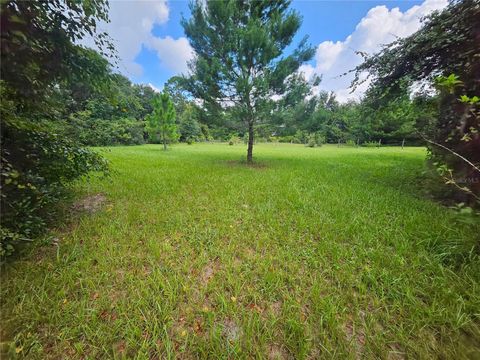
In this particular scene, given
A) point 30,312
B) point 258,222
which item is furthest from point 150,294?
point 258,222

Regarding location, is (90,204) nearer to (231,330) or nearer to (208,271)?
(208,271)

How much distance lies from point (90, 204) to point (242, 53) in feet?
22.8

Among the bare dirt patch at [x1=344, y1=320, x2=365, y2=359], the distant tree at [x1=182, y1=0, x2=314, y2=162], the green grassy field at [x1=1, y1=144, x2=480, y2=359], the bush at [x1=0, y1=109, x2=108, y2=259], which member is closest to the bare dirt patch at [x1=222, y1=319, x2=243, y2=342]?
the green grassy field at [x1=1, y1=144, x2=480, y2=359]

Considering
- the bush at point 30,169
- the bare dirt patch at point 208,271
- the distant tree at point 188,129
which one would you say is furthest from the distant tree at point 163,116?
the bare dirt patch at point 208,271

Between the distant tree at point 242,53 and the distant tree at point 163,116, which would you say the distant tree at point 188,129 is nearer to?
the distant tree at point 163,116

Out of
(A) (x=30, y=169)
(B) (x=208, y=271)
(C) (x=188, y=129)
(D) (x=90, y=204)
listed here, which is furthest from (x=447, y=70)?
(C) (x=188, y=129)

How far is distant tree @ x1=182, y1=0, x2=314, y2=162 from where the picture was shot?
6.77 m

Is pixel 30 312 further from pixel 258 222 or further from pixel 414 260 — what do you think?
pixel 414 260

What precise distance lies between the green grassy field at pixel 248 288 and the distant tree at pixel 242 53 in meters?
5.80

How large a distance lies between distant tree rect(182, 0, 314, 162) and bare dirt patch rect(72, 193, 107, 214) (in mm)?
5359

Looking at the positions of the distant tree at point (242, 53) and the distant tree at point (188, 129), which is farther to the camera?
the distant tree at point (188, 129)

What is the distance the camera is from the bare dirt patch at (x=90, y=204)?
3.15 meters

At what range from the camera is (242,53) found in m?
7.06

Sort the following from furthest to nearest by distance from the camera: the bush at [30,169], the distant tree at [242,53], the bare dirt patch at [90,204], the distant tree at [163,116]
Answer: the distant tree at [163,116] → the distant tree at [242,53] → the bare dirt patch at [90,204] → the bush at [30,169]
